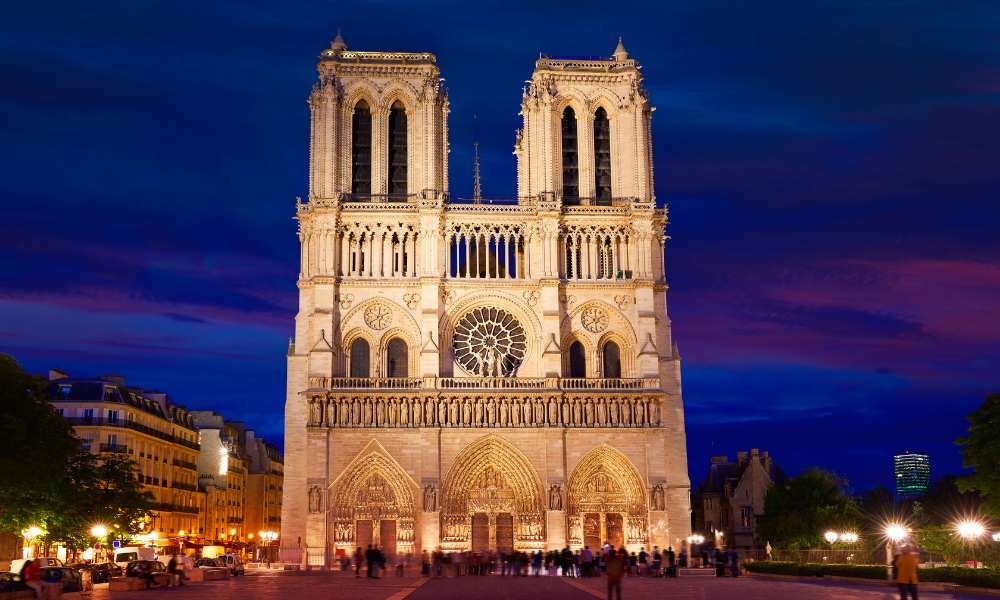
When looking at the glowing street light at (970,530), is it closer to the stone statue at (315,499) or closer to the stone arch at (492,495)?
the stone arch at (492,495)

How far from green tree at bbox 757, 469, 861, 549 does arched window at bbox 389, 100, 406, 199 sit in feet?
94.1

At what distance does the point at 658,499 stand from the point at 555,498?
4974 mm

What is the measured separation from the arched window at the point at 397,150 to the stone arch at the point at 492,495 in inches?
562

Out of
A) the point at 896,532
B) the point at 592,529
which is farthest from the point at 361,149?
the point at 896,532

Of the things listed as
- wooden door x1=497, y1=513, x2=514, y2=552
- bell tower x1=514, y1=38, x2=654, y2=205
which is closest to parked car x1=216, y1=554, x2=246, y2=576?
wooden door x1=497, y1=513, x2=514, y2=552

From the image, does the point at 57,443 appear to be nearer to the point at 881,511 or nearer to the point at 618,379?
the point at 618,379

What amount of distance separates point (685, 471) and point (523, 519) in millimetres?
8414

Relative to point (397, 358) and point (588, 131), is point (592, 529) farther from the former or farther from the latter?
point (588, 131)

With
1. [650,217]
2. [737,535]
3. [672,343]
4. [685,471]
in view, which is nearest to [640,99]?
[650,217]

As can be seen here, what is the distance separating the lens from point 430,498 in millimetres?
57219

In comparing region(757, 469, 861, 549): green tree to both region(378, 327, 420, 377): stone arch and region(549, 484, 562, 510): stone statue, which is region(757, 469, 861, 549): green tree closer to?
region(549, 484, 562, 510): stone statue

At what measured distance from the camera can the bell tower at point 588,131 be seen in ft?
206

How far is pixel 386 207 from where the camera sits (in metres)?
61.0

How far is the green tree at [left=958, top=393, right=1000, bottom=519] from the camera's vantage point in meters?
42.8
